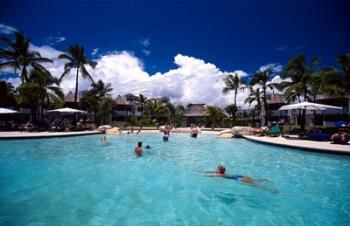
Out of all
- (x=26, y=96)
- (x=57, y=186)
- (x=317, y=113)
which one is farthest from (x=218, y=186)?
(x=317, y=113)

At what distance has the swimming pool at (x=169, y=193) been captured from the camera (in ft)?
15.2

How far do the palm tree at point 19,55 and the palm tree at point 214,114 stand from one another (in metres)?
27.9

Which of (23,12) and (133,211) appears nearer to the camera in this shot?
(133,211)

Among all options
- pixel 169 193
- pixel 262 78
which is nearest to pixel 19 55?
pixel 169 193

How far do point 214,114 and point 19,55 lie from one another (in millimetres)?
31024

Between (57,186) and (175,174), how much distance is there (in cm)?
406

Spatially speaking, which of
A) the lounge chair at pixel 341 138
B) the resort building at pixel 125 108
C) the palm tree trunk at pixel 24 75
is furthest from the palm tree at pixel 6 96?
the lounge chair at pixel 341 138

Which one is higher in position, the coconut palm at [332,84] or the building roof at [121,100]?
the building roof at [121,100]

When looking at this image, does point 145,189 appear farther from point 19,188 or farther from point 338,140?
point 338,140

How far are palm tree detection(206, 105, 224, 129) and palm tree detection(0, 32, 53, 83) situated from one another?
27.9m

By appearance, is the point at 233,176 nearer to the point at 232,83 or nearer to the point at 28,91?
the point at 28,91

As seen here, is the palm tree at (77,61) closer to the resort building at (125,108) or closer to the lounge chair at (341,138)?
the resort building at (125,108)

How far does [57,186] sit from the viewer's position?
671 centimetres

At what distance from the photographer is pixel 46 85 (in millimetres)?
26984
